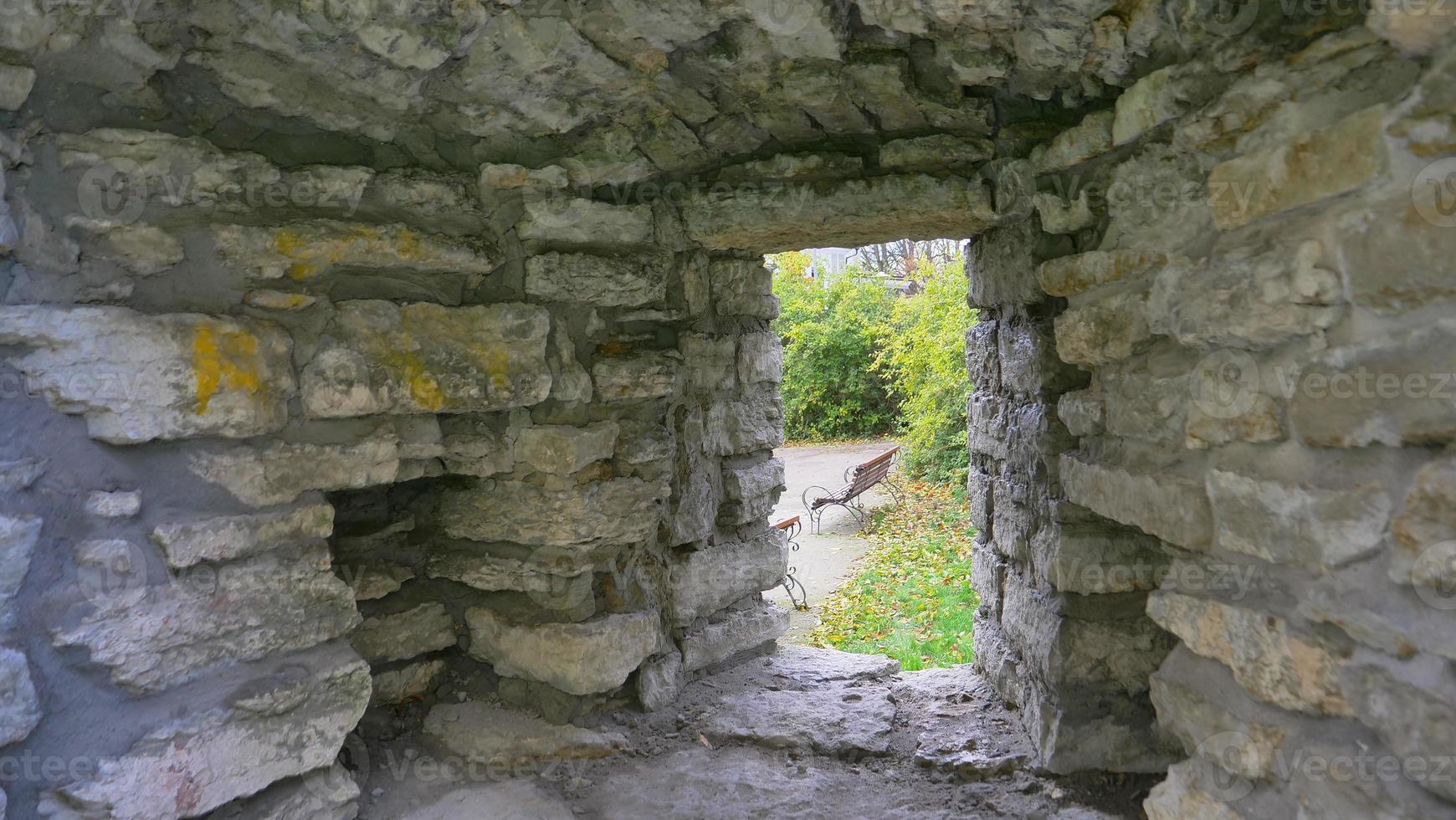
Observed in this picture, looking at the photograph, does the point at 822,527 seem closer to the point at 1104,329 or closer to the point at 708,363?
the point at 708,363

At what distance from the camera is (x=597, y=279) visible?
2.29m

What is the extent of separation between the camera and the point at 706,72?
6.32ft

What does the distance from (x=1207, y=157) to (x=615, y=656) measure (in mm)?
1813

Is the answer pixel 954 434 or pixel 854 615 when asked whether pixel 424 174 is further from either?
pixel 954 434

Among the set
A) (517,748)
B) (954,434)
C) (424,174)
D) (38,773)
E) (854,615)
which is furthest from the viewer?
(954,434)

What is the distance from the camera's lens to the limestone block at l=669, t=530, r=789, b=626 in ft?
8.67

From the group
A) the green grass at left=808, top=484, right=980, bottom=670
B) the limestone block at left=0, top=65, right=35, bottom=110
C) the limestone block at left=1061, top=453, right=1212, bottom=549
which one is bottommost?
the green grass at left=808, top=484, right=980, bottom=670

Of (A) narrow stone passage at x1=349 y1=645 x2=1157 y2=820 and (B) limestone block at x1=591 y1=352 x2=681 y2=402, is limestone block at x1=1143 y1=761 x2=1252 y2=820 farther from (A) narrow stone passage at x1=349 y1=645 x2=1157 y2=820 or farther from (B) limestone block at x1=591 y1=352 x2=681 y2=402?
(B) limestone block at x1=591 y1=352 x2=681 y2=402

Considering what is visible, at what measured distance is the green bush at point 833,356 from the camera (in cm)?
1338

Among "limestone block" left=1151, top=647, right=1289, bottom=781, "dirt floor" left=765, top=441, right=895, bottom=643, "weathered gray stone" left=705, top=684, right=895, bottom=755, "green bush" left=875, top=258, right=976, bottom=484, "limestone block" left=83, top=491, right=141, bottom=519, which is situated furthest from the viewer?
"green bush" left=875, top=258, right=976, bottom=484

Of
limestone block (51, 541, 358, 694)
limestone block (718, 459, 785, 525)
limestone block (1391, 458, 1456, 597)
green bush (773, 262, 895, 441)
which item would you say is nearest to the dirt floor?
green bush (773, 262, 895, 441)

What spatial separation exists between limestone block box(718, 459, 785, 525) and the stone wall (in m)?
1.00

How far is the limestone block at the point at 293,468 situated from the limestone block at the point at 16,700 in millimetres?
419

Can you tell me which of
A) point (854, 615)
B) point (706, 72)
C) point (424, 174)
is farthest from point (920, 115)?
point (854, 615)
